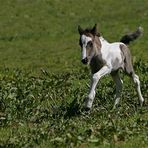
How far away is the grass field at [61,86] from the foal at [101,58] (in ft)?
2.16

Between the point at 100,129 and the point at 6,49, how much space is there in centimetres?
2502

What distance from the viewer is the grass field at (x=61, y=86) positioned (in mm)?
13008

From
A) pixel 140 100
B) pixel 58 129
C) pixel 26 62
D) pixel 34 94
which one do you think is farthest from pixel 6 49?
pixel 58 129

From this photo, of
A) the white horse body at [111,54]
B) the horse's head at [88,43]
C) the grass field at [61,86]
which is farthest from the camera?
the white horse body at [111,54]

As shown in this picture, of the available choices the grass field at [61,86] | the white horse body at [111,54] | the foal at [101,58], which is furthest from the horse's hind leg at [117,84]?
the white horse body at [111,54]

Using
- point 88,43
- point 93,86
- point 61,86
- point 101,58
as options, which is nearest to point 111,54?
point 101,58

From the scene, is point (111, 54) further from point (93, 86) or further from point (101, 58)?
point (93, 86)

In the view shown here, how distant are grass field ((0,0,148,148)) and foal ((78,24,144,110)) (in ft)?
2.16

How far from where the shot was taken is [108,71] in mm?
15906

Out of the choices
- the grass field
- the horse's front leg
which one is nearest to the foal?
the horse's front leg

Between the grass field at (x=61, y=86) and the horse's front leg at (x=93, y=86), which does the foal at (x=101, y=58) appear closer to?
the horse's front leg at (x=93, y=86)

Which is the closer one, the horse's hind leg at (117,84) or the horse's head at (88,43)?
the horse's head at (88,43)

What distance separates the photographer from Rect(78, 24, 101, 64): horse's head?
15172 mm

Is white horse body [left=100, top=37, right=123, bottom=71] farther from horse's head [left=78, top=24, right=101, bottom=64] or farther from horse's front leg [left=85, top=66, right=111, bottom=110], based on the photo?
horse's head [left=78, top=24, right=101, bottom=64]
